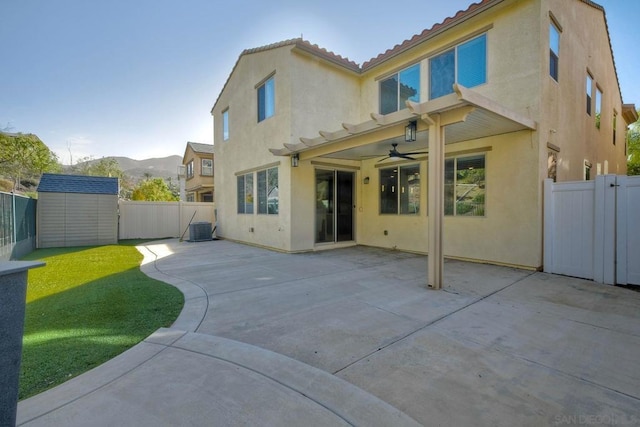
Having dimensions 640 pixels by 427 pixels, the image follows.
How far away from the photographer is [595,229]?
5.59m

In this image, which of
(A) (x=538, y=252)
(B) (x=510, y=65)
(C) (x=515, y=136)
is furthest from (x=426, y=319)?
(B) (x=510, y=65)

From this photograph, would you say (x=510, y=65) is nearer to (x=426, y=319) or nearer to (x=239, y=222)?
(x=426, y=319)

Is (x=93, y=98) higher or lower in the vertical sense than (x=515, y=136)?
higher

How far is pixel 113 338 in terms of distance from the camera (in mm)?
3092

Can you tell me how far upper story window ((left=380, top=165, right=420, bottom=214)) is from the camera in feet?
28.6

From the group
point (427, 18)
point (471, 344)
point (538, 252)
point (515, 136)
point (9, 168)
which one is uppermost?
point (427, 18)

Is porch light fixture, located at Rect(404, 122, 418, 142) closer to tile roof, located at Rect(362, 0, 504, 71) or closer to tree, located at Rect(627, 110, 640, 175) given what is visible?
tile roof, located at Rect(362, 0, 504, 71)

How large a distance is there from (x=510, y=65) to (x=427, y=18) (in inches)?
127

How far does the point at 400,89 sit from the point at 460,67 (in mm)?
1976

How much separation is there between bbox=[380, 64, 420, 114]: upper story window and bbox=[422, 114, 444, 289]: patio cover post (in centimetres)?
398

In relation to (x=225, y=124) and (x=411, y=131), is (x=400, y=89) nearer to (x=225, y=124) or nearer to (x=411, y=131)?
(x=411, y=131)

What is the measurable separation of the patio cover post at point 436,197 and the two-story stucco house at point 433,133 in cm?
2

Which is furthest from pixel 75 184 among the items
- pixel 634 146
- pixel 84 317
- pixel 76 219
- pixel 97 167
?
pixel 634 146

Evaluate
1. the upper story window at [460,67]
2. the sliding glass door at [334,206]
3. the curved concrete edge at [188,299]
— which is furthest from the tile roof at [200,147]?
the upper story window at [460,67]
